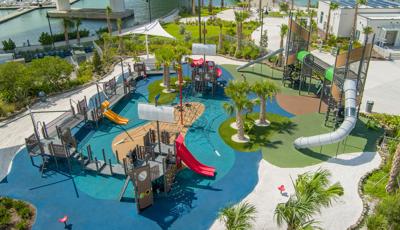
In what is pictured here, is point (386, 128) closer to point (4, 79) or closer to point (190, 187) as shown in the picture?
point (190, 187)

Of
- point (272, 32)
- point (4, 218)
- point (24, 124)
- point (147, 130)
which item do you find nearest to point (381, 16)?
point (272, 32)

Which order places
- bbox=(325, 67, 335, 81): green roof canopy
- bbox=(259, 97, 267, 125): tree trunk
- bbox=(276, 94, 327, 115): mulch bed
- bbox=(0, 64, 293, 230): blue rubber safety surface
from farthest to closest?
bbox=(276, 94, 327, 115): mulch bed < bbox=(325, 67, 335, 81): green roof canopy < bbox=(259, 97, 267, 125): tree trunk < bbox=(0, 64, 293, 230): blue rubber safety surface

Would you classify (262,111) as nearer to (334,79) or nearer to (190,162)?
(334,79)

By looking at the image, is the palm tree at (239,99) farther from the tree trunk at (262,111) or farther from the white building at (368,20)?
the white building at (368,20)

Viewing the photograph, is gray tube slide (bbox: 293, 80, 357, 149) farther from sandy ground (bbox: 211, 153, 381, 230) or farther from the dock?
the dock

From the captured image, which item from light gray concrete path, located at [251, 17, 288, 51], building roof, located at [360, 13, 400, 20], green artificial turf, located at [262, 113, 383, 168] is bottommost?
green artificial turf, located at [262, 113, 383, 168]

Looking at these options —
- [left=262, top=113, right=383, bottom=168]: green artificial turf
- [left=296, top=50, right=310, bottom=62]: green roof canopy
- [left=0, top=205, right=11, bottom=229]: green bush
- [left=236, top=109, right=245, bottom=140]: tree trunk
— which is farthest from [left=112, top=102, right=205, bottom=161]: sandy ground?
[left=296, top=50, right=310, bottom=62]: green roof canopy

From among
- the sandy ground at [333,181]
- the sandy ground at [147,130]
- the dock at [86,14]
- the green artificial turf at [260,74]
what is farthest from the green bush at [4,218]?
the dock at [86,14]

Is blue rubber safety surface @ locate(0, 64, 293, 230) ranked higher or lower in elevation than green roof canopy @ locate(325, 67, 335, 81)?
lower

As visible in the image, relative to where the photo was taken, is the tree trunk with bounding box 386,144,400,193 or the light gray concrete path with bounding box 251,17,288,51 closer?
the tree trunk with bounding box 386,144,400,193
